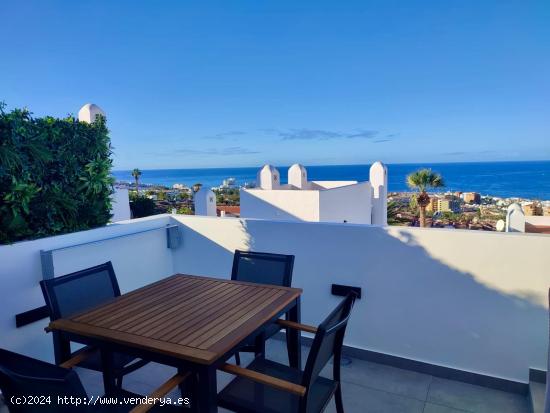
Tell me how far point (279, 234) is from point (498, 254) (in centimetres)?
205

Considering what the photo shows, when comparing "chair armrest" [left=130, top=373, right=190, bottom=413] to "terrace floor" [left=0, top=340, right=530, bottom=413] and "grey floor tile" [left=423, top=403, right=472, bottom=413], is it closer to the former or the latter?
"terrace floor" [left=0, top=340, right=530, bottom=413]

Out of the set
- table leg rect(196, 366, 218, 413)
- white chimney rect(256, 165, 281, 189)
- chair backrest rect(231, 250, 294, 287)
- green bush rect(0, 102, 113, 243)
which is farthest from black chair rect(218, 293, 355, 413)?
white chimney rect(256, 165, 281, 189)

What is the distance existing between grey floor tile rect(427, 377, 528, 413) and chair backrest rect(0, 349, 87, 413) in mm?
2671

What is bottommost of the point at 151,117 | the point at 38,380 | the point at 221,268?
the point at 221,268

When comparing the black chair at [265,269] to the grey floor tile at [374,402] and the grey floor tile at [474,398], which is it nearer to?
the grey floor tile at [374,402]

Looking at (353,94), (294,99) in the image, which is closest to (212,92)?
(294,99)

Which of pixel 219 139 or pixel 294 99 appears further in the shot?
pixel 219 139

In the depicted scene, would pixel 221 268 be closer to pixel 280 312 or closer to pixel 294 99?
pixel 280 312

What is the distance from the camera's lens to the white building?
961 cm

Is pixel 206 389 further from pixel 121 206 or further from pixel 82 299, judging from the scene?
pixel 121 206

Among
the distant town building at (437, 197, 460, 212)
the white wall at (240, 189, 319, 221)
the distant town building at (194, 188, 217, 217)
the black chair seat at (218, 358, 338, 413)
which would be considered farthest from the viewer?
the distant town building at (437, 197, 460, 212)

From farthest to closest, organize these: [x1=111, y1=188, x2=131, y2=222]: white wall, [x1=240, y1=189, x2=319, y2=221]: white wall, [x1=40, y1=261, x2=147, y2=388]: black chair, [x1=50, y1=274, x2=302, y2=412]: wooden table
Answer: [x1=240, y1=189, x2=319, y2=221]: white wall
[x1=111, y1=188, x2=131, y2=222]: white wall
[x1=40, y1=261, x2=147, y2=388]: black chair
[x1=50, y1=274, x2=302, y2=412]: wooden table

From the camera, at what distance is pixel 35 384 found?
130cm

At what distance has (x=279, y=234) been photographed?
3938mm
